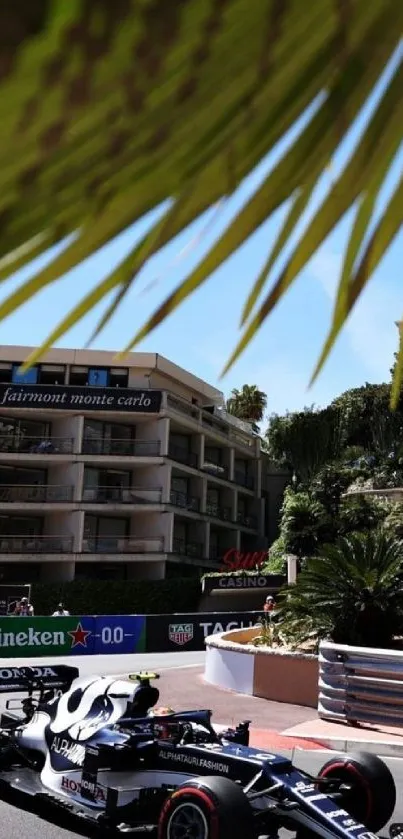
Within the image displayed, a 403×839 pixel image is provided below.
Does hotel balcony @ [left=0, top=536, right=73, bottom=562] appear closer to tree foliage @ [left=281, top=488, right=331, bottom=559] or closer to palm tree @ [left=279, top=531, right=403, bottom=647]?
tree foliage @ [left=281, top=488, right=331, bottom=559]

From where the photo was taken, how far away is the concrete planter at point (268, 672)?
14086 mm

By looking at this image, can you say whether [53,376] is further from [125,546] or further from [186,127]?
[186,127]

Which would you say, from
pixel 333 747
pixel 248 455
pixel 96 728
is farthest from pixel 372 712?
pixel 248 455

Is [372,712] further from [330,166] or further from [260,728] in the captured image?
[330,166]

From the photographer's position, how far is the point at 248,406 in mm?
59969

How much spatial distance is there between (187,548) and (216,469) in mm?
5233

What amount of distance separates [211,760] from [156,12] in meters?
6.61

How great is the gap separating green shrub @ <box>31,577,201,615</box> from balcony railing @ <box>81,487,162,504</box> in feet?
14.2

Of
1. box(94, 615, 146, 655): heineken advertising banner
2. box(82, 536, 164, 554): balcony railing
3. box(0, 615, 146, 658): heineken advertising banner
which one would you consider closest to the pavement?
box(0, 615, 146, 658): heineken advertising banner

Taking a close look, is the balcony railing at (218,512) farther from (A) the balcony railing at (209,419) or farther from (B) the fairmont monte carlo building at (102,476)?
(A) the balcony railing at (209,419)

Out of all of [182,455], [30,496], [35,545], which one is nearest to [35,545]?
[35,545]

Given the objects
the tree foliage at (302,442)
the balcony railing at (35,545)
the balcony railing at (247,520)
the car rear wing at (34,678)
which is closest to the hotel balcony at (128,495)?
the balcony railing at (35,545)

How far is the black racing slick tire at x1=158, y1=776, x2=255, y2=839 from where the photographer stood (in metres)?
5.40

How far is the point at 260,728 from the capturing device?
11938 mm
